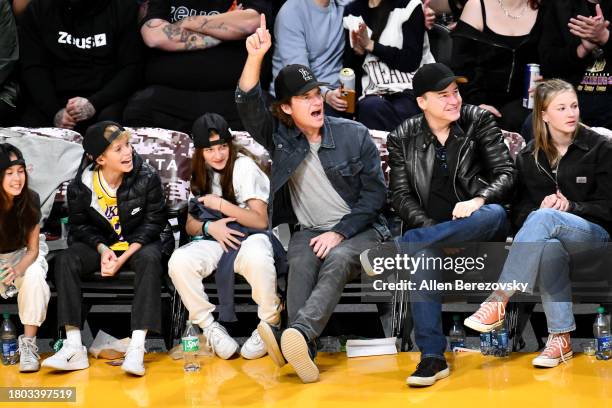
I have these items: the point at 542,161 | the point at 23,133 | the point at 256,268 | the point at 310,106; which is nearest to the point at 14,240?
the point at 23,133

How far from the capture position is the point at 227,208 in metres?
6.30

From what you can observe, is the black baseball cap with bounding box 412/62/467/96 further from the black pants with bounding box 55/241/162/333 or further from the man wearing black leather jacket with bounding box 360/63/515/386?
the black pants with bounding box 55/241/162/333

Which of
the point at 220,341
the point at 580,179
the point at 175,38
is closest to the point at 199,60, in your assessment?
the point at 175,38

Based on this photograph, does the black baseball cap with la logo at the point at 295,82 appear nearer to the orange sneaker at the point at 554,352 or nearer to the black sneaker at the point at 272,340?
the black sneaker at the point at 272,340

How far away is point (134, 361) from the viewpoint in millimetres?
5875

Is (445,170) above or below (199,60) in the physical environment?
below

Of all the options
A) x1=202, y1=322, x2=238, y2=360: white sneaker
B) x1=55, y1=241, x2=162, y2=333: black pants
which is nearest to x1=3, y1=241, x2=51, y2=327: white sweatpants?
x1=55, y1=241, x2=162, y2=333: black pants

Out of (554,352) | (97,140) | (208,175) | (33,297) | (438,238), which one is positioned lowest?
(554,352)

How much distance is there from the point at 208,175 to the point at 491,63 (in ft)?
6.78

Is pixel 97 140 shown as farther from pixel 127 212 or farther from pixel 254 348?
pixel 254 348

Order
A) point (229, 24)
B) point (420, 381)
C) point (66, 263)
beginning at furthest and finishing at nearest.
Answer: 1. point (229, 24)
2. point (66, 263)
3. point (420, 381)

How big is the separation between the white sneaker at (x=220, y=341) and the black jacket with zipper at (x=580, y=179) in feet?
5.38

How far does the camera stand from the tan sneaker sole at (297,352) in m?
5.50

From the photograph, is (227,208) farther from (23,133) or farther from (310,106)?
(23,133)
